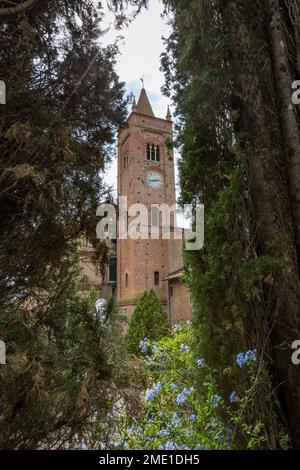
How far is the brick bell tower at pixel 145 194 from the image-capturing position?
84.4ft

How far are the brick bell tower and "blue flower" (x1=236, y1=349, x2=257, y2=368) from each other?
71.6ft

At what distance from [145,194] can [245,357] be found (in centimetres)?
2539

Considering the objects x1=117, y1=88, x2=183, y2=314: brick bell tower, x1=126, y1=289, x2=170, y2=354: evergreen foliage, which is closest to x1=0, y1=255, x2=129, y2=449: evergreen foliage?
x1=126, y1=289, x2=170, y2=354: evergreen foliage

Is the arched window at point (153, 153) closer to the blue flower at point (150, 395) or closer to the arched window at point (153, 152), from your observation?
the arched window at point (153, 152)

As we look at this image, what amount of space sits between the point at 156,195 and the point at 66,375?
25534 millimetres

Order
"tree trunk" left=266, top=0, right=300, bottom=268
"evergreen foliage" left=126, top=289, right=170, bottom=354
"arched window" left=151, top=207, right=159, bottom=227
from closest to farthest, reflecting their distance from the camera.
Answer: "tree trunk" left=266, top=0, right=300, bottom=268, "evergreen foliage" left=126, top=289, right=170, bottom=354, "arched window" left=151, top=207, right=159, bottom=227

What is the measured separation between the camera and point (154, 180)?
28.6m

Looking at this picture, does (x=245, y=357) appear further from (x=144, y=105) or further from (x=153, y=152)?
(x=144, y=105)

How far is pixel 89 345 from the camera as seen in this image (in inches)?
117

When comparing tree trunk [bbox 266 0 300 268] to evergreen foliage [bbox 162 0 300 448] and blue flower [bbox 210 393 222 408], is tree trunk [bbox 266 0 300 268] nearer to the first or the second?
evergreen foliage [bbox 162 0 300 448]

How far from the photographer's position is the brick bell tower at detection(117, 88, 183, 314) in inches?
1013

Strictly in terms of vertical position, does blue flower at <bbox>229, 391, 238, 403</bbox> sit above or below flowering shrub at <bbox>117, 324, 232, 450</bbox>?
above

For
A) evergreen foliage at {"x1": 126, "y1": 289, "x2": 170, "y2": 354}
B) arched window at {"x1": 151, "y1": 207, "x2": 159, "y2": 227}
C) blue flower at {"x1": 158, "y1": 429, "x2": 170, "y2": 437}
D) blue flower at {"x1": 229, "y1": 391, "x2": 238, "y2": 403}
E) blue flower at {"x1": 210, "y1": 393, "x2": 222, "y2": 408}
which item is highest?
arched window at {"x1": 151, "y1": 207, "x2": 159, "y2": 227}

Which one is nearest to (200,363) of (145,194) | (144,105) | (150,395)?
(150,395)
